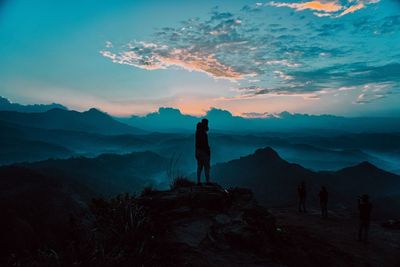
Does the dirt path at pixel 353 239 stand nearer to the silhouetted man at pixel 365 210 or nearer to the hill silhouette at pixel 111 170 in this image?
the silhouetted man at pixel 365 210

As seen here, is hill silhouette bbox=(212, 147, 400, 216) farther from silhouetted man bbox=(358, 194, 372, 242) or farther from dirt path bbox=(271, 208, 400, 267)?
silhouetted man bbox=(358, 194, 372, 242)

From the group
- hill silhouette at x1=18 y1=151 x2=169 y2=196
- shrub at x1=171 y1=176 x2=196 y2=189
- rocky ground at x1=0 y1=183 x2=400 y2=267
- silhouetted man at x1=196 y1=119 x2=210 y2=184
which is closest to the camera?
rocky ground at x1=0 y1=183 x2=400 y2=267

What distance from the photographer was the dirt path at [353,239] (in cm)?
991

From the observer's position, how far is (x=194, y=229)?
24.0 feet

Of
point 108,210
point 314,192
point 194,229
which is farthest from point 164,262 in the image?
point 314,192

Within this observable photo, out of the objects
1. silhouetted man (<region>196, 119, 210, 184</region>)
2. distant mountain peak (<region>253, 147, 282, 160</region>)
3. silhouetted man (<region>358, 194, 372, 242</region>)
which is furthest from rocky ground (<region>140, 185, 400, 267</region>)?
distant mountain peak (<region>253, 147, 282, 160</region>)

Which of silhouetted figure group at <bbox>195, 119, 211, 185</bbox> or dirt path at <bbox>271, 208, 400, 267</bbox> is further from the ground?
silhouetted figure group at <bbox>195, 119, 211, 185</bbox>

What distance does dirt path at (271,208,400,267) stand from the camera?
32.5 ft

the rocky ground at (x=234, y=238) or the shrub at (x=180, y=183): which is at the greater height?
the shrub at (x=180, y=183)

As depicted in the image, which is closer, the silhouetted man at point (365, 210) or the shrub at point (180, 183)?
the shrub at point (180, 183)

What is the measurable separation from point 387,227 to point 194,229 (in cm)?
1303

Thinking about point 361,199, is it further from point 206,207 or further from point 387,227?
point 206,207

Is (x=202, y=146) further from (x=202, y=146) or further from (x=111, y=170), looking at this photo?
(x=111, y=170)

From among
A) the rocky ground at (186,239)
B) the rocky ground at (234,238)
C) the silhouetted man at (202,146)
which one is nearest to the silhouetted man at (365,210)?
the rocky ground at (234,238)
